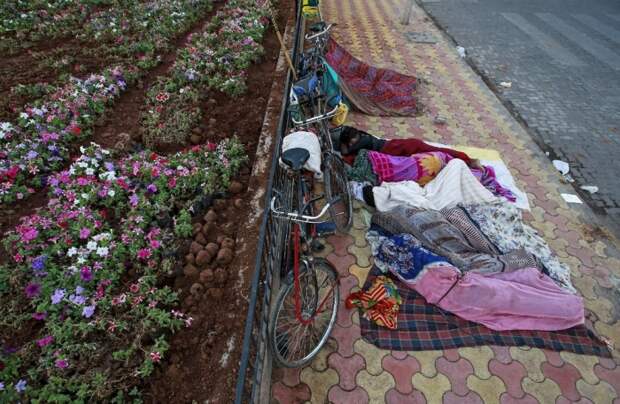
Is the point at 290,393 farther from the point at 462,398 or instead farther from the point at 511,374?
the point at 511,374

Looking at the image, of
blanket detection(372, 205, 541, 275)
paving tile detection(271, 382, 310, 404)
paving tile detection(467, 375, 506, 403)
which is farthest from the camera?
blanket detection(372, 205, 541, 275)

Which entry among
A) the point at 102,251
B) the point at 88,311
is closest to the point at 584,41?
the point at 102,251

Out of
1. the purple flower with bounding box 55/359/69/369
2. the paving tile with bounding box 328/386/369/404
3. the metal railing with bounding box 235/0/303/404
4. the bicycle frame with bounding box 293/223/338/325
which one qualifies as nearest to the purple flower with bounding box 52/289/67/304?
the purple flower with bounding box 55/359/69/369

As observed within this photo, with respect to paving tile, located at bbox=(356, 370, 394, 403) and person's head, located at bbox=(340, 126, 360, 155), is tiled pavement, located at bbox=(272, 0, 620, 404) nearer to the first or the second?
paving tile, located at bbox=(356, 370, 394, 403)

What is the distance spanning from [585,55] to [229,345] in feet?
34.9

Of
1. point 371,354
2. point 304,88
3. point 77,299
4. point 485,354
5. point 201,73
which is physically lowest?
point 485,354

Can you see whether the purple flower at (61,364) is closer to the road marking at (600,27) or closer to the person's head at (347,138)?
the person's head at (347,138)

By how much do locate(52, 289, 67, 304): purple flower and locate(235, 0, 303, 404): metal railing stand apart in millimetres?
1604

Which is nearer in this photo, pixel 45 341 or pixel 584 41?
pixel 45 341

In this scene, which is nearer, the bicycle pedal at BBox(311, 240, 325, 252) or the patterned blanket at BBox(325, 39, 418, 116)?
the bicycle pedal at BBox(311, 240, 325, 252)

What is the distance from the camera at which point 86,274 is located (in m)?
3.04

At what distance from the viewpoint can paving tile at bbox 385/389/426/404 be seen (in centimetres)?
282

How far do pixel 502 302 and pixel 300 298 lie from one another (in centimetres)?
187

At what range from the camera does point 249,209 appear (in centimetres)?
374
